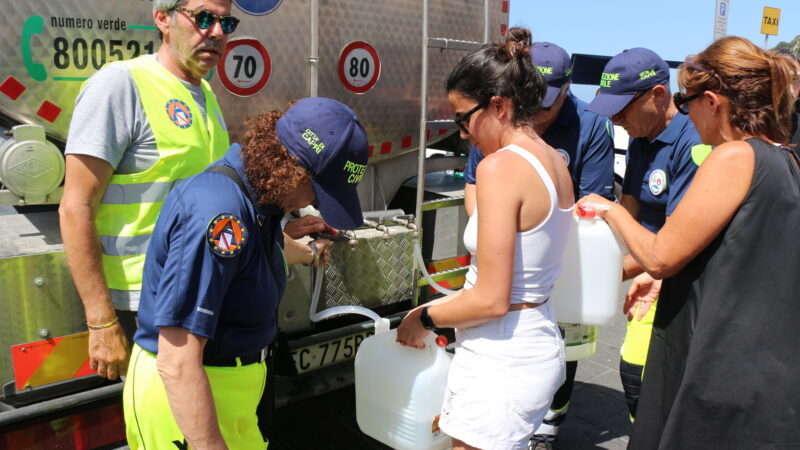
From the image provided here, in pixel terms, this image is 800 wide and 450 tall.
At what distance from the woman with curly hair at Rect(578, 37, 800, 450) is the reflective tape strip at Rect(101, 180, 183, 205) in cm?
153

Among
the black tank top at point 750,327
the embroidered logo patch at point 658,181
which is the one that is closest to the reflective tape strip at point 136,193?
the black tank top at point 750,327

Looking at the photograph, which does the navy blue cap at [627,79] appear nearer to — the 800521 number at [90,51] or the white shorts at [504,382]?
the white shorts at [504,382]

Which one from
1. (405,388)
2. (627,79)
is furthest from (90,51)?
(627,79)

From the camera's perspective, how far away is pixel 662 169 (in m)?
2.72

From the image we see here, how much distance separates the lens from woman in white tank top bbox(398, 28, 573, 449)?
1814 mm

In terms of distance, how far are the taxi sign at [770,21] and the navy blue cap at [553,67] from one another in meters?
11.7

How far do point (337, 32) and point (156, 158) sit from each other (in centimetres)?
132

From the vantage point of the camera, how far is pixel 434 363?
2.19 metres

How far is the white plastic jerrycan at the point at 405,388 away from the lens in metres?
2.17

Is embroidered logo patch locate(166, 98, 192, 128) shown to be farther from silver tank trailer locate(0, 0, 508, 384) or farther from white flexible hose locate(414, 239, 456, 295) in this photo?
white flexible hose locate(414, 239, 456, 295)

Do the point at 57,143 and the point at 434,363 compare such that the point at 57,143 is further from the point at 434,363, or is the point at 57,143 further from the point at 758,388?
the point at 758,388

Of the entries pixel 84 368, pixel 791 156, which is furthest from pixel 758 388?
pixel 84 368

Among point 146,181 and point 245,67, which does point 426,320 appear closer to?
point 146,181

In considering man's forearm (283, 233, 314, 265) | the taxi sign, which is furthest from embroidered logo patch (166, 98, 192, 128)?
the taxi sign
